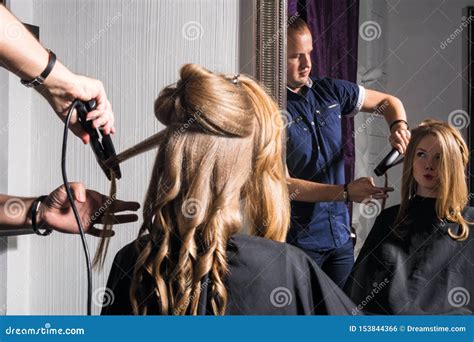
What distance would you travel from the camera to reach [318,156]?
168 centimetres

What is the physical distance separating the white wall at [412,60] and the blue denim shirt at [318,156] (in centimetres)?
5

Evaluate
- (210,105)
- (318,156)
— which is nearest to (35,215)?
(210,105)

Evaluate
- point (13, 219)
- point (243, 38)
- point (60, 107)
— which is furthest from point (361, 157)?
point (13, 219)

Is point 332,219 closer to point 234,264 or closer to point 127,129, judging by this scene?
point 234,264

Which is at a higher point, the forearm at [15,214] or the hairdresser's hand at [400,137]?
the hairdresser's hand at [400,137]

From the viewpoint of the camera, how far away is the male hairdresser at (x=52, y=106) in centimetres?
146

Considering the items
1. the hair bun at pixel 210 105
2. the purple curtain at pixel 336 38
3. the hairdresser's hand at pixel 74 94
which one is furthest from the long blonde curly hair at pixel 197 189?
the purple curtain at pixel 336 38
